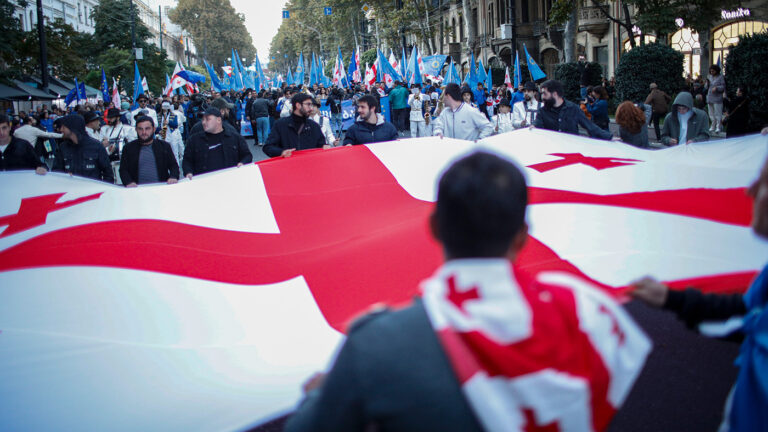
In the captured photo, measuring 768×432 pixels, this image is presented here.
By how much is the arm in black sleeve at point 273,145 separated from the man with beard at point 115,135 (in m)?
4.26

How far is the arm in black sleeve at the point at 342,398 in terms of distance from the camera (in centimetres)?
138

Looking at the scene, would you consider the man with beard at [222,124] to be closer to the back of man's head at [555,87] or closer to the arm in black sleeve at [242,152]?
the arm in black sleeve at [242,152]

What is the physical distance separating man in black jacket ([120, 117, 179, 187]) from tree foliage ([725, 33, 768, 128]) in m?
12.4

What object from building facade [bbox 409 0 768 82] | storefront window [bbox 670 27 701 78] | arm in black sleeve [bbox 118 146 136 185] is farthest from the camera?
storefront window [bbox 670 27 701 78]

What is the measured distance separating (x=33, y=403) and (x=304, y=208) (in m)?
2.78

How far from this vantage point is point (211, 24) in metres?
108

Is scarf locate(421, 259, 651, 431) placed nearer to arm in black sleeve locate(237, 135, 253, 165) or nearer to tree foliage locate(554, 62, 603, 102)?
arm in black sleeve locate(237, 135, 253, 165)

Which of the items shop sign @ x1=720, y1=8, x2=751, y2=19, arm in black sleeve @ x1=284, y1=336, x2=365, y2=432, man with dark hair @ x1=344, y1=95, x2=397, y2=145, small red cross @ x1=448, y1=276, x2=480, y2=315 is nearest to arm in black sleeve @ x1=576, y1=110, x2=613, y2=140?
man with dark hair @ x1=344, y1=95, x2=397, y2=145

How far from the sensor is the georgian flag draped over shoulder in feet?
9.34

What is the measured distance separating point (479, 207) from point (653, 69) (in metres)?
24.0

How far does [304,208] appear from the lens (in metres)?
5.39

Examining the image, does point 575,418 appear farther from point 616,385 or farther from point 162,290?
point 162,290

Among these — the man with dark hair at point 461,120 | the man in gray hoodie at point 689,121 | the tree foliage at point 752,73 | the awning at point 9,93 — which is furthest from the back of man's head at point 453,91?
the awning at point 9,93

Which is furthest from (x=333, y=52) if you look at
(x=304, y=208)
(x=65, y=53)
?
(x=304, y=208)
